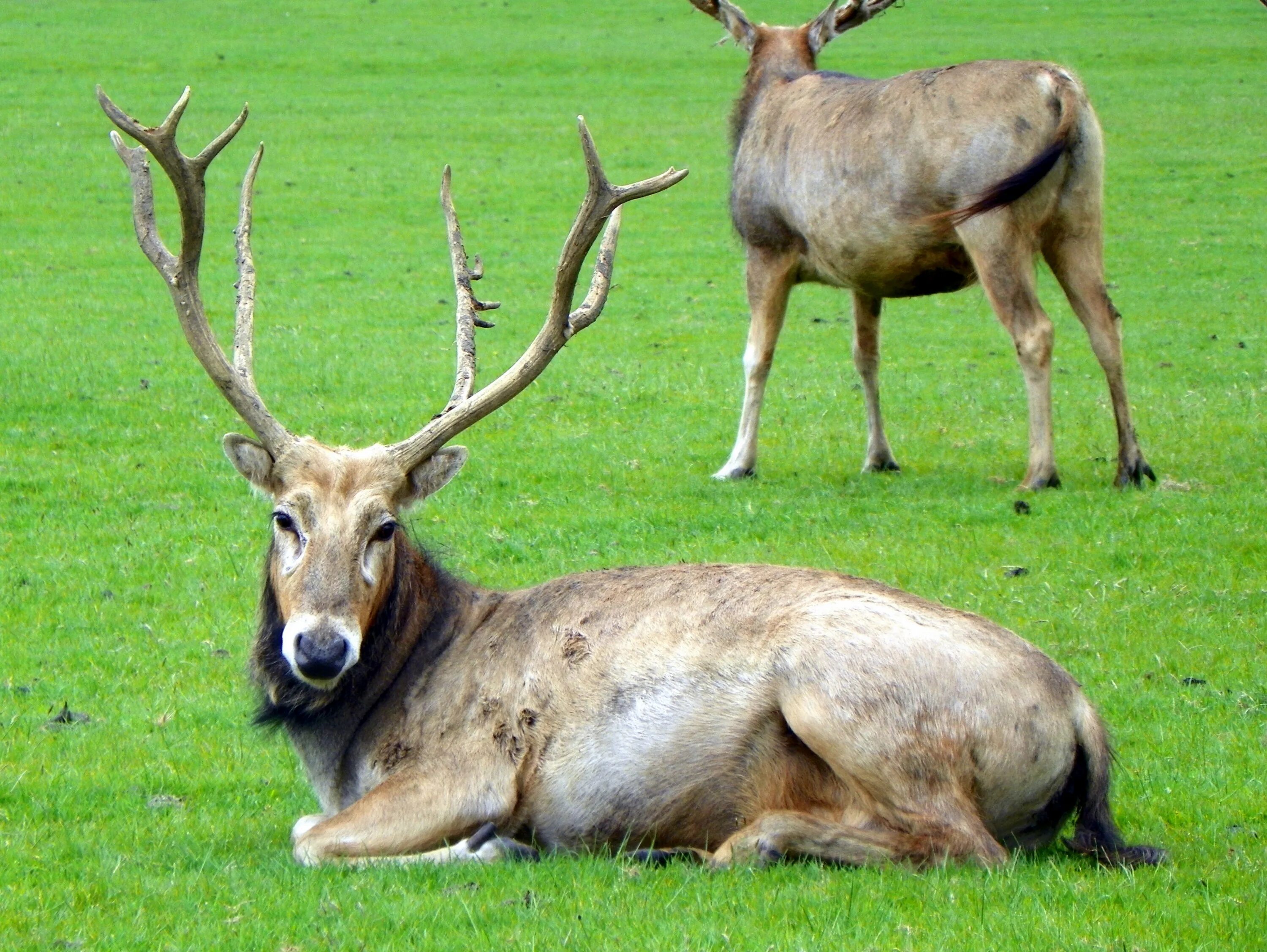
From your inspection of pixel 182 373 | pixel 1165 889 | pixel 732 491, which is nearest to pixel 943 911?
pixel 1165 889

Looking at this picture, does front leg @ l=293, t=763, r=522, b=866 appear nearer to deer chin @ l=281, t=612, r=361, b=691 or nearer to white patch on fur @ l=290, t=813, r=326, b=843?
white patch on fur @ l=290, t=813, r=326, b=843

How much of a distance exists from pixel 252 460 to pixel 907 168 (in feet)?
22.7

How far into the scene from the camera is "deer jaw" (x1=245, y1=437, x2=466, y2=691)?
19.9 feet

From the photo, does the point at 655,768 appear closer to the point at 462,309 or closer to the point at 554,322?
the point at 554,322

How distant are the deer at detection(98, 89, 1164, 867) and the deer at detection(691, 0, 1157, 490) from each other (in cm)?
560

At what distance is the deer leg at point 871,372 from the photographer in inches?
518

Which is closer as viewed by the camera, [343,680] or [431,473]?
[343,680]

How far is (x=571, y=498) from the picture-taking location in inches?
473

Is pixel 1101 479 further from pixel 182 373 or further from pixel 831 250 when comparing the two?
pixel 182 373

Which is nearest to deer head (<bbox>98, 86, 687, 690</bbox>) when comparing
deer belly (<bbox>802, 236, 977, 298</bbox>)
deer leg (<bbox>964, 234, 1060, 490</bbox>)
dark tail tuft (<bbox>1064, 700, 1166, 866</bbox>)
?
dark tail tuft (<bbox>1064, 700, 1166, 866</bbox>)

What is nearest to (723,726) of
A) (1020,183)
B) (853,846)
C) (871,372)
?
(853,846)

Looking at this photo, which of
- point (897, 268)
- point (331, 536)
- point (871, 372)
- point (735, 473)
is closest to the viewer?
Result: point (331, 536)

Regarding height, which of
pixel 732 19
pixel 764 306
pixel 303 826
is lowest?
pixel 764 306

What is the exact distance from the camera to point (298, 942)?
510 cm
